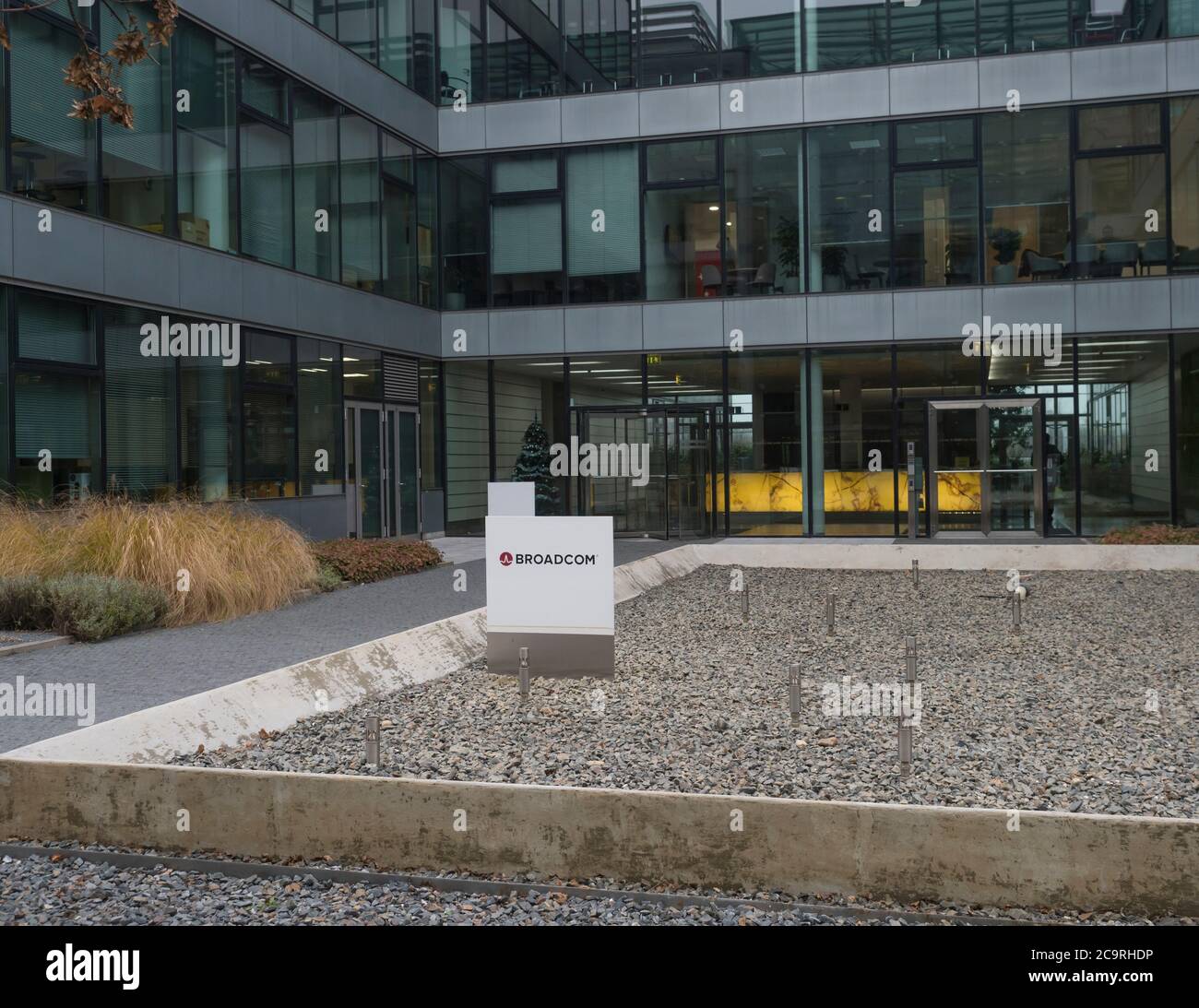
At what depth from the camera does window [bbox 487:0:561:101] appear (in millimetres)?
22500

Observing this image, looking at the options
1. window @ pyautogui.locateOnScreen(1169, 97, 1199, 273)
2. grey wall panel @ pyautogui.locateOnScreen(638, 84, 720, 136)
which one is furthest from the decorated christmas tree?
window @ pyautogui.locateOnScreen(1169, 97, 1199, 273)

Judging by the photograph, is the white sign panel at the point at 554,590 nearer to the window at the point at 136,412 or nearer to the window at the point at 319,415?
the window at the point at 136,412

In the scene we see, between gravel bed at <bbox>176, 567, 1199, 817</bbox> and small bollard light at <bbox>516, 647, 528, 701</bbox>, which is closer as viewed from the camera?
gravel bed at <bbox>176, 567, 1199, 817</bbox>

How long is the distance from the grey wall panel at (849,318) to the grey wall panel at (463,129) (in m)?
6.75

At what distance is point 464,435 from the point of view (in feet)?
75.3

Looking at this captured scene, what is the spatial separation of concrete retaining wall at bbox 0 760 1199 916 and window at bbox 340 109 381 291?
15.0 m

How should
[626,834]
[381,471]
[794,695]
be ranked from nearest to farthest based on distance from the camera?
1. [626,834]
2. [794,695]
3. [381,471]

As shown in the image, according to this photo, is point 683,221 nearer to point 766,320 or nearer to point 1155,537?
point 766,320

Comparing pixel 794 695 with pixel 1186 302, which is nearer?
pixel 794 695

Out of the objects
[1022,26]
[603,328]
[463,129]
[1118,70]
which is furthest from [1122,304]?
[463,129]

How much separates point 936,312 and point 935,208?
172cm

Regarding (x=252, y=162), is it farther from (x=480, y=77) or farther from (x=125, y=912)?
(x=125, y=912)

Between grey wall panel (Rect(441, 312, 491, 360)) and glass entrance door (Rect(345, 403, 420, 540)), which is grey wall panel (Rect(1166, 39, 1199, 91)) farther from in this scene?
glass entrance door (Rect(345, 403, 420, 540))

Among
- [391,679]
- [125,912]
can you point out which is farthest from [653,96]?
[125,912]
